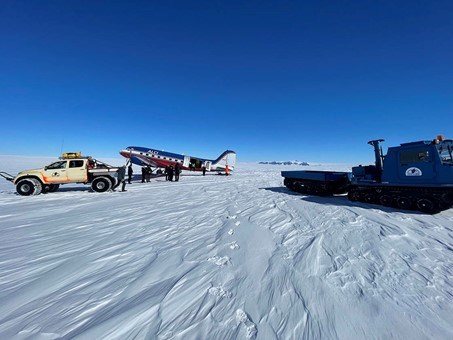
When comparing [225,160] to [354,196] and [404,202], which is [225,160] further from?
[404,202]

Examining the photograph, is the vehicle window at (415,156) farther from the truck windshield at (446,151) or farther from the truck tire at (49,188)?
the truck tire at (49,188)

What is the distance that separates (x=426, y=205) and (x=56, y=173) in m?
18.1

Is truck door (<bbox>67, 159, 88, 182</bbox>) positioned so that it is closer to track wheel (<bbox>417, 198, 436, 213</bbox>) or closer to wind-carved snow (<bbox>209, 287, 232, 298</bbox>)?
wind-carved snow (<bbox>209, 287, 232, 298</bbox>)

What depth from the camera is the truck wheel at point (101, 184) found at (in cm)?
1346

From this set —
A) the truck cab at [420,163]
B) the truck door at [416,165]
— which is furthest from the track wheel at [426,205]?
the truck door at [416,165]

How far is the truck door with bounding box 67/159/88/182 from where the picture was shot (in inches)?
514

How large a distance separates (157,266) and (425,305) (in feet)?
13.4

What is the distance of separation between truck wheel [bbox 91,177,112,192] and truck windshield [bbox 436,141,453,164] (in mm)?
16178

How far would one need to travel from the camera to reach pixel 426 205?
24.4 ft

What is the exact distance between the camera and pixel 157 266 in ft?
12.8

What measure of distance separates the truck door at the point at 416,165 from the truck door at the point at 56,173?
17260 mm

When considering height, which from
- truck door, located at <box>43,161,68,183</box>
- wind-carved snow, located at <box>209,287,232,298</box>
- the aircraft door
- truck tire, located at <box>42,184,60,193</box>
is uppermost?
the aircraft door

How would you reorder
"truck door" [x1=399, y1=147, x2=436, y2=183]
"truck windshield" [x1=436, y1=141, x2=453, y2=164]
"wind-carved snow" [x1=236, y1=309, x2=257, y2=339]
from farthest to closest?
"truck door" [x1=399, y1=147, x2=436, y2=183] → "truck windshield" [x1=436, y1=141, x2=453, y2=164] → "wind-carved snow" [x1=236, y1=309, x2=257, y2=339]

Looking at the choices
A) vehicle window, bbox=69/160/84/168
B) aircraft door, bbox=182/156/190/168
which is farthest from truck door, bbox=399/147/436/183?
aircraft door, bbox=182/156/190/168
